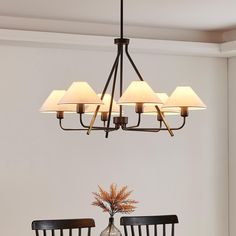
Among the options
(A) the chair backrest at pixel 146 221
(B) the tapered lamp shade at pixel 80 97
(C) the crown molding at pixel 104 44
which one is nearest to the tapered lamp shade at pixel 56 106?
(B) the tapered lamp shade at pixel 80 97

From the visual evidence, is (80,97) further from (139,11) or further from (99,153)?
(99,153)

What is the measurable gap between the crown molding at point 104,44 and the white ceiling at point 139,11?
162mm

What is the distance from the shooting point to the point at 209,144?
6.72m

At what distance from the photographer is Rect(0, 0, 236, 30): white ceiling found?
510 centimetres

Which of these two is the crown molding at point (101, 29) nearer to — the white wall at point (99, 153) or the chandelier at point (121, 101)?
the white wall at point (99, 153)

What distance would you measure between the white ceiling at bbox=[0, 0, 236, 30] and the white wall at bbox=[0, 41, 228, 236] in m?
0.48

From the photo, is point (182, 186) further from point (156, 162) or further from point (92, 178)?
point (92, 178)

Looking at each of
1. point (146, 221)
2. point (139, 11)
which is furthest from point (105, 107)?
point (139, 11)

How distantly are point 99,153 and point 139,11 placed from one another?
1.51 m

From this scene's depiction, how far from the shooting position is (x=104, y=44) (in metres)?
5.92

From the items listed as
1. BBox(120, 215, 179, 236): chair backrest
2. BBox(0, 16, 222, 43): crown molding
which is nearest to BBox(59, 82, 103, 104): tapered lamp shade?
BBox(120, 215, 179, 236): chair backrest

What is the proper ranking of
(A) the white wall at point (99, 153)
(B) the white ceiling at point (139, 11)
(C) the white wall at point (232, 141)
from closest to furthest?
(B) the white ceiling at point (139, 11) → (A) the white wall at point (99, 153) → (C) the white wall at point (232, 141)

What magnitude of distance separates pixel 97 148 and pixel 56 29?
121 centimetres

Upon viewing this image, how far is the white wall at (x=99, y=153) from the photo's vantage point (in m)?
5.91
